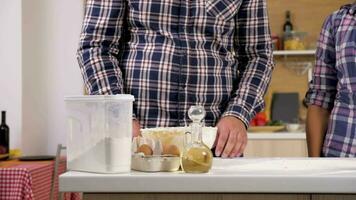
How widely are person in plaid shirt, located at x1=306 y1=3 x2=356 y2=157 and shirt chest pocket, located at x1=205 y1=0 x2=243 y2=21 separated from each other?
0.36 m

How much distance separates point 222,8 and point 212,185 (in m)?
0.79

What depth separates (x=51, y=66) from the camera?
4422 mm

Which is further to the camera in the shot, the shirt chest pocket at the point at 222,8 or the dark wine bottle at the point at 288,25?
the dark wine bottle at the point at 288,25

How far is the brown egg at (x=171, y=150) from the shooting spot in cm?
113

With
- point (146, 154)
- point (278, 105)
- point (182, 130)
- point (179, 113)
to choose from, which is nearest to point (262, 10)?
point (179, 113)

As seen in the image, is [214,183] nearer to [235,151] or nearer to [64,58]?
[235,151]

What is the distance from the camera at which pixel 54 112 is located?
4480mm

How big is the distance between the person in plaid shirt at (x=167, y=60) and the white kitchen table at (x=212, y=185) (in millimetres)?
550

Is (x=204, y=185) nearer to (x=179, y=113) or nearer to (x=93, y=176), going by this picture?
(x=93, y=176)

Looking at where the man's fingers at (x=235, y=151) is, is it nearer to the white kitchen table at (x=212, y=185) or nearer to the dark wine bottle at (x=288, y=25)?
the white kitchen table at (x=212, y=185)

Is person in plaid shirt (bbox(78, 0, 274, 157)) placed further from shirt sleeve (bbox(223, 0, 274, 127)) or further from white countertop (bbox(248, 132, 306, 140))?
white countertop (bbox(248, 132, 306, 140))

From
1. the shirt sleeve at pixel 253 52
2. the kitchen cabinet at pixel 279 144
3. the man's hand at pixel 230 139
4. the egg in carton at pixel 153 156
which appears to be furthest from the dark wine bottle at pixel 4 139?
the egg in carton at pixel 153 156

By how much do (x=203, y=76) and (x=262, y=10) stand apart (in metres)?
0.32

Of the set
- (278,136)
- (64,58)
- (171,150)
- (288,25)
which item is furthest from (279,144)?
(171,150)
